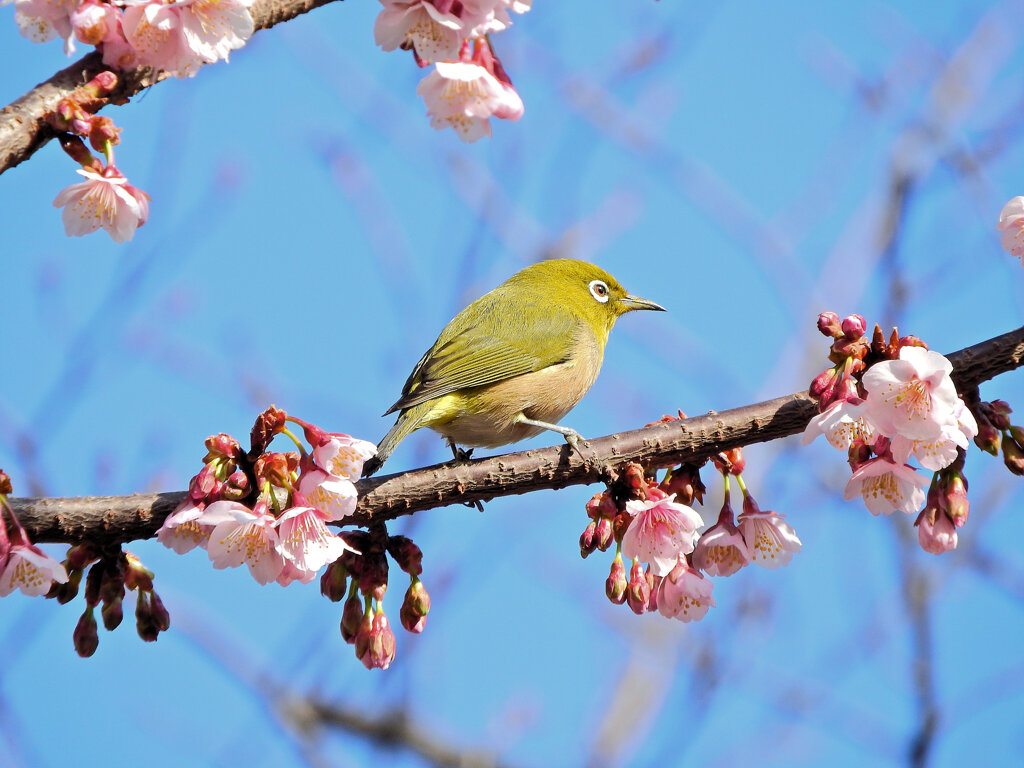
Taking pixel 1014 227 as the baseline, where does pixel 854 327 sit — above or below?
below

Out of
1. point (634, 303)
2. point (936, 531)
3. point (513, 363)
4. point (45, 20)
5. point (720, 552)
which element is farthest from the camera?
point (634, 303)

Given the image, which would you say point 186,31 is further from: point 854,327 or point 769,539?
point 769,539

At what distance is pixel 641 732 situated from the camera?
855 cm

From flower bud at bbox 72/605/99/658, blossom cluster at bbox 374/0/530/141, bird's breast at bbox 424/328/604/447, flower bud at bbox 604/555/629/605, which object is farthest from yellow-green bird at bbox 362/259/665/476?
blossom cluster at bbox 374/0/530/141

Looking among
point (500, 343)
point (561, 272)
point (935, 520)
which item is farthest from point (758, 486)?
point (935, 520)

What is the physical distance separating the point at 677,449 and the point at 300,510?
4.48 ft

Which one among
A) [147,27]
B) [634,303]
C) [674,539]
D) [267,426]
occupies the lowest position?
[267,426]

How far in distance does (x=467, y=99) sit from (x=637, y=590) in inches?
73.1

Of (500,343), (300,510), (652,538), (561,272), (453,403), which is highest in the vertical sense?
(561,272)

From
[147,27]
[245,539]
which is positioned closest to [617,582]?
[245,539]

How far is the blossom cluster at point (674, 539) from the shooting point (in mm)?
3299

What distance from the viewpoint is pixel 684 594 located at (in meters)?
3.46

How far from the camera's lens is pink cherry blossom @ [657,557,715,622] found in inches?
135

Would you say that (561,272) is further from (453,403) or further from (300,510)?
(300,510)
